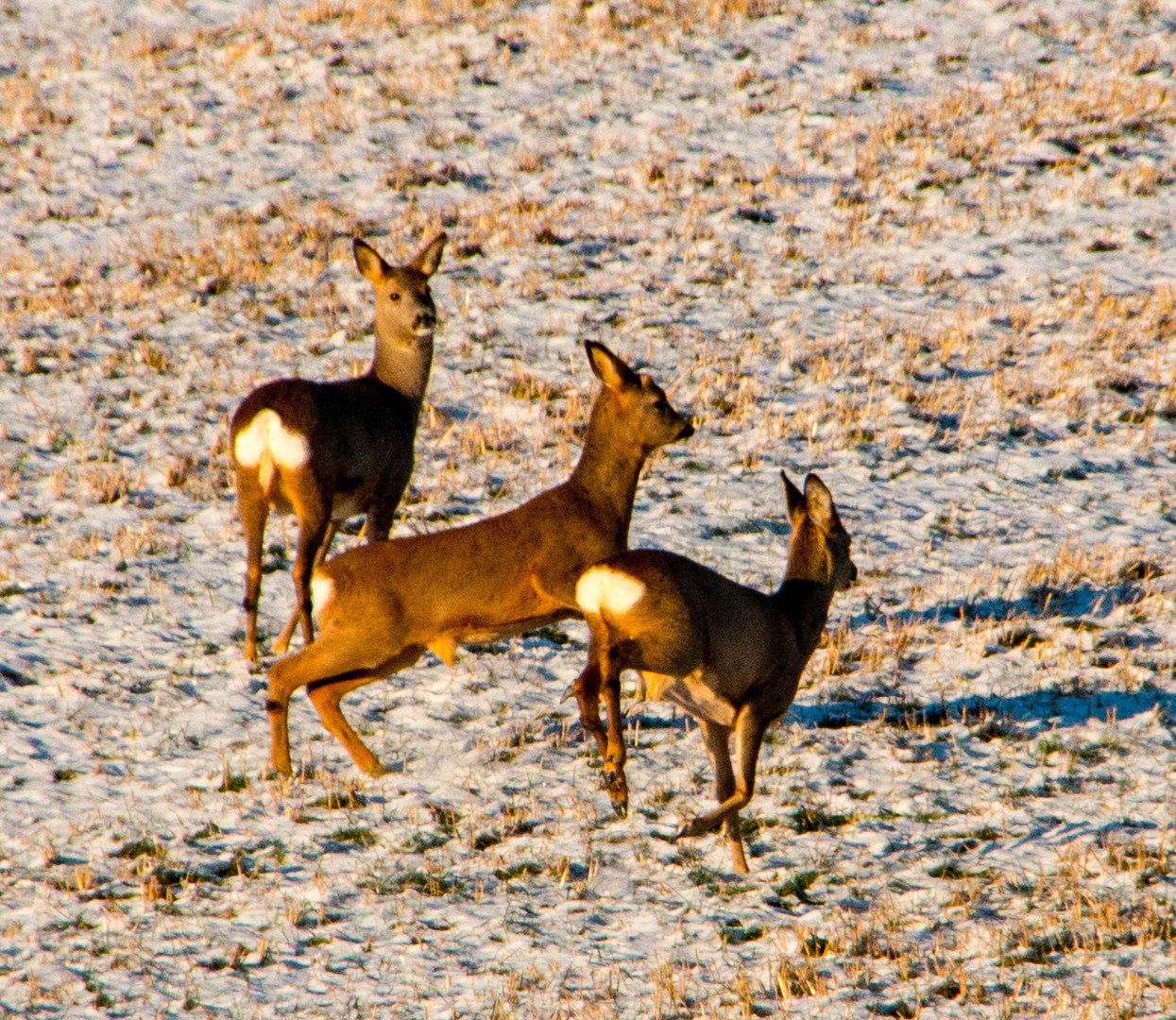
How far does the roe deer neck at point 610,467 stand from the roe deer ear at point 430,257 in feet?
9.83

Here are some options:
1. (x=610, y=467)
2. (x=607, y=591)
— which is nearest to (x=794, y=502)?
(x=610, y=467)

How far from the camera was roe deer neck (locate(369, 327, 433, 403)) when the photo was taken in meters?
9.39

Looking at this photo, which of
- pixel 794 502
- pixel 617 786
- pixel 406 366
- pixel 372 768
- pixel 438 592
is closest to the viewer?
pixel 617 786

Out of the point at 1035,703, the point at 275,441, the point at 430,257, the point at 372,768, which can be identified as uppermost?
the point at 430,257

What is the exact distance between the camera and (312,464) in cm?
816

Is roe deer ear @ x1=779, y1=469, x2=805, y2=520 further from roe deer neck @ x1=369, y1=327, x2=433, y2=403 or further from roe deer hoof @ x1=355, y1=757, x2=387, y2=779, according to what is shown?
roe deer neck @ x1=369, y1=327, x2=433, y2=403

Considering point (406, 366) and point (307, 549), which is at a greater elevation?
point (406, 366)

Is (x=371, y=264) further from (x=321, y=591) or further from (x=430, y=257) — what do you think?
(x=321, y=591)

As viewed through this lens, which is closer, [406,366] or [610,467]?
[610,467]

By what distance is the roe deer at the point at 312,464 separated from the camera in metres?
8.15

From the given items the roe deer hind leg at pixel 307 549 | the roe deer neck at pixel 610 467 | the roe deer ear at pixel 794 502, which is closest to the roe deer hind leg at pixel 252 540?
the roe deer hind leg at pixel 307 549

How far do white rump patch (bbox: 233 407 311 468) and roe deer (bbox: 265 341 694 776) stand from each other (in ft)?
4.18

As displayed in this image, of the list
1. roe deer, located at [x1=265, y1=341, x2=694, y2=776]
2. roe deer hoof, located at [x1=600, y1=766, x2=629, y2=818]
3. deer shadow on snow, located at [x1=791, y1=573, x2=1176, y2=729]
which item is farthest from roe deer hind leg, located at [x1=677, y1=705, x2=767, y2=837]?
deer shadow on snow, located at [x1=791, y1=573, x2=1176, y2=729]

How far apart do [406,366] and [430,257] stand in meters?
1.13
